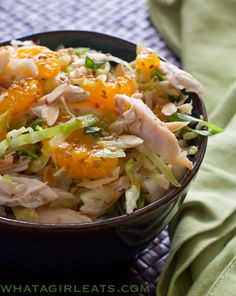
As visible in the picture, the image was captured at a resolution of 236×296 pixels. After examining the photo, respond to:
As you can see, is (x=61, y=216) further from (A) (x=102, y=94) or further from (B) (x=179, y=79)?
(B) (x=179, y=79)

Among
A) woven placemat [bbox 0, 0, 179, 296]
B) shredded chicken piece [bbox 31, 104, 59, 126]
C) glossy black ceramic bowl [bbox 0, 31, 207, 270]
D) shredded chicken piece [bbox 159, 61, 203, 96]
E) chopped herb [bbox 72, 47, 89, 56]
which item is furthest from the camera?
woven placemat [bbox 0, 0, 179, 296]

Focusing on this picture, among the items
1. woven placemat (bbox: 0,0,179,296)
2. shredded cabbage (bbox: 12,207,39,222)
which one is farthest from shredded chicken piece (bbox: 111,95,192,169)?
woven placemat (bbox: 0,0,179,296)

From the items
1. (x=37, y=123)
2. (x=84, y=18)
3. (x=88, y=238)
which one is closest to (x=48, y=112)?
(x=37, y=123)

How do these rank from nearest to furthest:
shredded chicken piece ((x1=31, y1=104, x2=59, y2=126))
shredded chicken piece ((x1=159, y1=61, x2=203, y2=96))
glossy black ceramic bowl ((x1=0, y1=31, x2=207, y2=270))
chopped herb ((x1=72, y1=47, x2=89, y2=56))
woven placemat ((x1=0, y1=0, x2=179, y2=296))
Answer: glossy black ceramic bowl ((x1=0, y1=31, x2=207, y2=270)) → shredded chicken piece ((x1=31, y1=104, x2=59, y2=126)) → shredded chicken piece ((x1=159, y1=61, x2=203, y2=96)) → chopped herb ((x1=72, y1=47, x2=89, y2=56)) → woven placemat ((x1=0, y1=0, x2=179, y2=296))

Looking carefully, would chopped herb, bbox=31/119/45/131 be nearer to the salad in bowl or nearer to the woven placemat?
the salad in bowl


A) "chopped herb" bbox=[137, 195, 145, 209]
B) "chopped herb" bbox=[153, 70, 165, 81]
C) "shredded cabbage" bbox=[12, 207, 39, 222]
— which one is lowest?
"chopped herb" bbox=[137, 195, 145, 209]

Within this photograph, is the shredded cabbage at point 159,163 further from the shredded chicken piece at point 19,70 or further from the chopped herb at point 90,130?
the shredded chicken piece at point 19,70

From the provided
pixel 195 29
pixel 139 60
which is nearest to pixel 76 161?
pixel 139 60

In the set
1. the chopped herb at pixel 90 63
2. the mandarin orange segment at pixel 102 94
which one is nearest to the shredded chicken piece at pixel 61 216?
the mandarin orange segment at pixel 102 94
